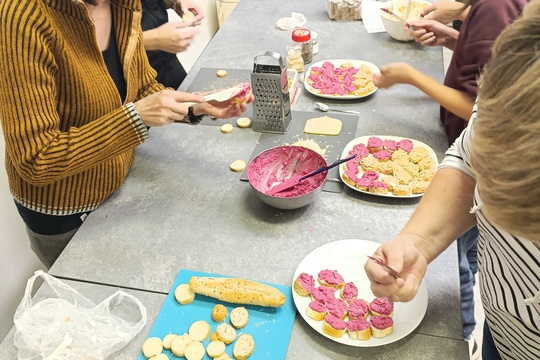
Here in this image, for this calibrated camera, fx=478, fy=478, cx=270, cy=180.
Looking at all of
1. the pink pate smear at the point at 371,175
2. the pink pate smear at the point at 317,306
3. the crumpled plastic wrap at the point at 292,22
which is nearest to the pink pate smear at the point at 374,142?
the pink pate smear at the point at 371,175

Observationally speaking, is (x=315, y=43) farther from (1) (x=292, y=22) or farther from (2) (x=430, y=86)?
(2) (x=430, y=86)

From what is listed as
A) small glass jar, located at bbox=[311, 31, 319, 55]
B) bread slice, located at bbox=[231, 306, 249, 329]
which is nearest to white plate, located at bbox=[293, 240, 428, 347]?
bread slice, located at bbox=[231, 306, 249, 329]

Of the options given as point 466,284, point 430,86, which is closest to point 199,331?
point 466,284

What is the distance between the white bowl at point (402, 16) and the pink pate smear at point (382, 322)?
1452 millimetres

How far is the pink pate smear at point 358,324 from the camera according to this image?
3.49 feet

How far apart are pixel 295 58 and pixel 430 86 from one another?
0.66m

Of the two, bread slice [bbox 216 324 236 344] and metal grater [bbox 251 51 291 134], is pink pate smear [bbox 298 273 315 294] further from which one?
metal grater [bbox 251 51 291 134]

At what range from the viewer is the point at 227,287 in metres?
1.17

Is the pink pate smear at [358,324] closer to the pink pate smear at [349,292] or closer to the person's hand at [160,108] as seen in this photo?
the pink pate smear at [349,292]

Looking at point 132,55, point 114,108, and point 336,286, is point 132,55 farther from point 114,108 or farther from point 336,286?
point 336,286

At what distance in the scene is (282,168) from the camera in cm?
152

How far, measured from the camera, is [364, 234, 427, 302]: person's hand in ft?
3.19

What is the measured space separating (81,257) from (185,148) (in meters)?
0.55

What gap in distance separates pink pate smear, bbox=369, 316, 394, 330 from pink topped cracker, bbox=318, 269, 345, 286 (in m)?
0.13
